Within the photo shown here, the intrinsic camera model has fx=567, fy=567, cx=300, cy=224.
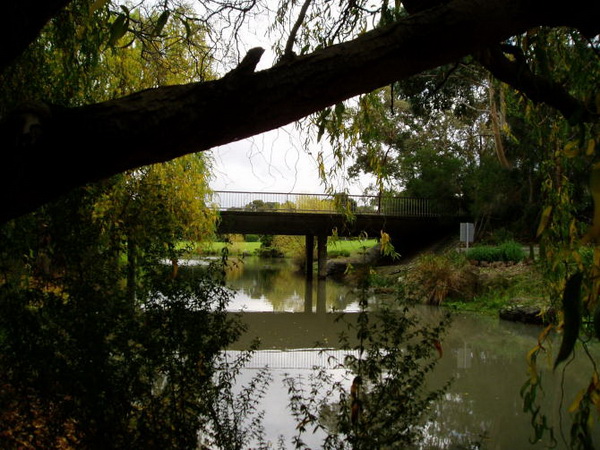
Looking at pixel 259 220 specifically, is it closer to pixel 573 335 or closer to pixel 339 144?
pixel 339 144

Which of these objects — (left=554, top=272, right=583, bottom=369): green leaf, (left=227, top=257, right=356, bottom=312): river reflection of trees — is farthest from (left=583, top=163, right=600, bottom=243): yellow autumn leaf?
(left=227, top=257, right=356, bottom=312): river reflection of trees

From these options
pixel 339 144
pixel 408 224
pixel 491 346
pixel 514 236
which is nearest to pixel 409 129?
pixel 408 224

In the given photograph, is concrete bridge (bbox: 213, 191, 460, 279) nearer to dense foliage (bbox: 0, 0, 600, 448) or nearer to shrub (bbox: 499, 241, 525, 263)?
shrub (bbox: 499, 241, 525, 263)

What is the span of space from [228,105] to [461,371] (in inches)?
245

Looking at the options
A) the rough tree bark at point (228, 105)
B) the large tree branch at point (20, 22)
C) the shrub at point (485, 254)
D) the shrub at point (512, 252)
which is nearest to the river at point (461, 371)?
the rough tree bark at point (228, 105)

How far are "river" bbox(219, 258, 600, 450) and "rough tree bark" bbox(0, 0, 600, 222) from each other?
2.79ft

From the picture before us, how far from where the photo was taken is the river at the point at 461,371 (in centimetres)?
436

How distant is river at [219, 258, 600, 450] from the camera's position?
4363 millimetres

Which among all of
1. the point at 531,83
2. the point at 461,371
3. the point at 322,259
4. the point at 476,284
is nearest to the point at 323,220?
the point at 322,259

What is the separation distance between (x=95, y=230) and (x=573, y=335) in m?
2.85

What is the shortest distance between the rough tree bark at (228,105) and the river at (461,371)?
2.79 ft

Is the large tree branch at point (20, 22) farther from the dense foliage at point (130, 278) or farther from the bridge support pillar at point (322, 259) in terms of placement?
the bridge support pillar at point (322, 259)

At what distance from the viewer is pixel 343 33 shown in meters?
2.76

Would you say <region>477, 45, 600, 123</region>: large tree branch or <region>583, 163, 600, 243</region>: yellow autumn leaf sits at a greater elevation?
<region>477, 45, 600, 123</region>: large tree branch
